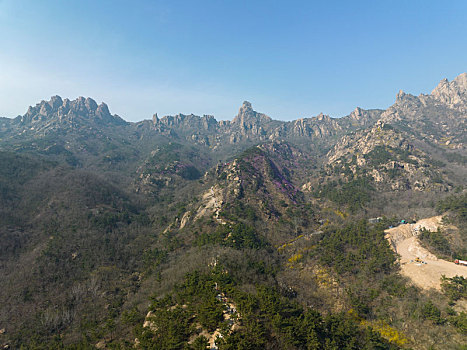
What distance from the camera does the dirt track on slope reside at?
64375 mm

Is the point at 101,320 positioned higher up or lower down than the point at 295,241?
lower down

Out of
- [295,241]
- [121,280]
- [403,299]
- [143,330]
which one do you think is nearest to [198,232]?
[121,280]

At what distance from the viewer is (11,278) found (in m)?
86.4

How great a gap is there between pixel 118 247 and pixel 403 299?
123 metres

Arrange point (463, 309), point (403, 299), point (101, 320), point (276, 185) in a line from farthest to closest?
1. point (276, 185)
2. point (101, 320)
3. point (403, 299)
4. point (463, 309)

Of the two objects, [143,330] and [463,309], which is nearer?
[143,330]

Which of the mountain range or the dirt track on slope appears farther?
the dirt track on slope

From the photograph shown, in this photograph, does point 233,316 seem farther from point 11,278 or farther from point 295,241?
point 11,278

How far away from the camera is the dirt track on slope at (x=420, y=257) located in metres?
64.4

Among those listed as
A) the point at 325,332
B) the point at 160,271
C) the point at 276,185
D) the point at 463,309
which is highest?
the point at 276,185

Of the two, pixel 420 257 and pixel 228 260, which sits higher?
pixel 420 257

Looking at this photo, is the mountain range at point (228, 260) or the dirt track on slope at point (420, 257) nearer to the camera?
the mountain range at point (228, 260)

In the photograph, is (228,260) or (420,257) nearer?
(228,260)

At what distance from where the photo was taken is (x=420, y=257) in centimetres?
7650
